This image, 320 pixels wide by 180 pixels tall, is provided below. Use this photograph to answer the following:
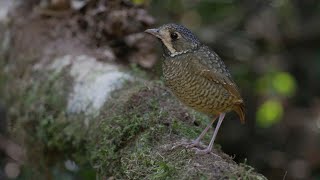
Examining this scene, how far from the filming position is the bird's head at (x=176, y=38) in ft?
13.1

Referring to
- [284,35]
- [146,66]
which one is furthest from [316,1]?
[146,66]

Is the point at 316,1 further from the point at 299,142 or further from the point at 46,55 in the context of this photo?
the point at 46,55

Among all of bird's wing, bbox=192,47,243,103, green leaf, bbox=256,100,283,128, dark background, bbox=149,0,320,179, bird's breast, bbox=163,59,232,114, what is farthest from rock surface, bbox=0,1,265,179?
green leaf, bbox=256,100,283,128

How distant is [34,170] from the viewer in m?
5.34

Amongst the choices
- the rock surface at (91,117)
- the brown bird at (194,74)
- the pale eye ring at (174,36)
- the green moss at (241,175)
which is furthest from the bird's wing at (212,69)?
the green moss at (241,175)

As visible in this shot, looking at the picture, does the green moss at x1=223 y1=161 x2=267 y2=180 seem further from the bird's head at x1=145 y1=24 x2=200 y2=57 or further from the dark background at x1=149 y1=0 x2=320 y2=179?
the dark background at x1=149 y1=0 x2=320 y2=179

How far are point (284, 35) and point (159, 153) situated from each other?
135 inches

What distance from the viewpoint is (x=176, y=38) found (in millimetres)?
4035

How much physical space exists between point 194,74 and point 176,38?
0.25 metres

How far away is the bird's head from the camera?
13.1ft

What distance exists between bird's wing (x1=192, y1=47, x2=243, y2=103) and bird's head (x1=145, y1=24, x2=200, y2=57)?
2.7 inches

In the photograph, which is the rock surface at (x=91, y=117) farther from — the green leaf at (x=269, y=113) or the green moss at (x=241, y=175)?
the green leaf at (x=269, y=113)

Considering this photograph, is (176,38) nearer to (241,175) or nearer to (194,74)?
(194,74)

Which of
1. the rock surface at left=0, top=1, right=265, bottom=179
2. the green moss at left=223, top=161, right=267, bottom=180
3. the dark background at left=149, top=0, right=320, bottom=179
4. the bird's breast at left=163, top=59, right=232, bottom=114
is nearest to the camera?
the green moss at left=223, top=161, right=267, bottom=180
